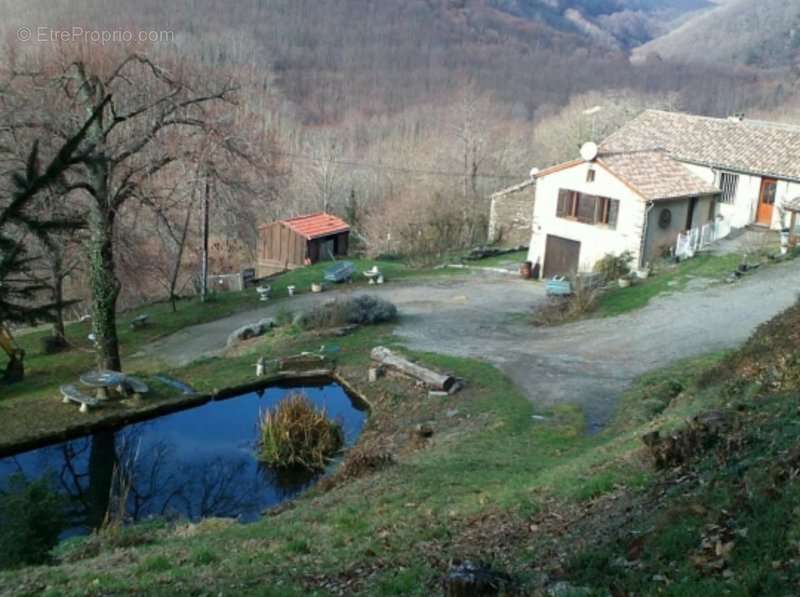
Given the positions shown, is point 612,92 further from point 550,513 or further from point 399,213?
point 550,513

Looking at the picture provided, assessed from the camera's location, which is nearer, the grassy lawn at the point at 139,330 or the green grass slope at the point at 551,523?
the green grass slope at the point at 551,523

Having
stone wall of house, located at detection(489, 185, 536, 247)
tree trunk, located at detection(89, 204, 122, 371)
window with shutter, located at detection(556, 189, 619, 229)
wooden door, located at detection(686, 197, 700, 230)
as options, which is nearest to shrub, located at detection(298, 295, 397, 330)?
tree trunk, located at detection(89, 204, 122, 371)

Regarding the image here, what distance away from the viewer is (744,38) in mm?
128375

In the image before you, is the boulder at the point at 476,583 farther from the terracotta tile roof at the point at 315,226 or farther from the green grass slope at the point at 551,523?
the terracotta tile roof at the point at 315,226

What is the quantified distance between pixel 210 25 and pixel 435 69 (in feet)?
101

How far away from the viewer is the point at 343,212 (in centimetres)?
6047

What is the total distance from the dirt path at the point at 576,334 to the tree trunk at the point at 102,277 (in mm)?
3080

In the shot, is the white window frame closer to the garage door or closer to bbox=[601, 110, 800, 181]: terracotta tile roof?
bbox=[601, 110, 800, 181]: terracotta tile roof

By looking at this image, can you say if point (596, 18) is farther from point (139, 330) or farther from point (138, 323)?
point (139, 330)

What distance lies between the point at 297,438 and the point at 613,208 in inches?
714

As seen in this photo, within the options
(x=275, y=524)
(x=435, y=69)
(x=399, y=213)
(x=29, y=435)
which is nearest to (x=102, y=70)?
(x=29, y=435)

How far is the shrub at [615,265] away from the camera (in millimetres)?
30016

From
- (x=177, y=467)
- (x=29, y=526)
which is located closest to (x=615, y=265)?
(x=177, y=467)

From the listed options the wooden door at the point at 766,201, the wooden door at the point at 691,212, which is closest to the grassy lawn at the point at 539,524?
the wooden door at the point at 691,212
